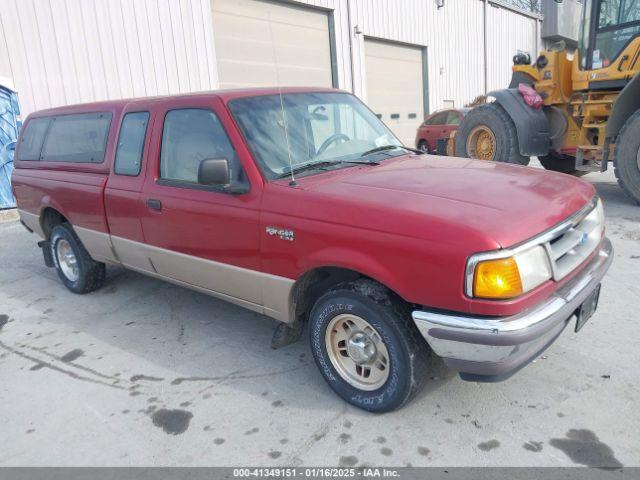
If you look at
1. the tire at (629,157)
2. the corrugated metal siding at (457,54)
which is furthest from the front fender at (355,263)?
the corrugated metal siding at (457,54)

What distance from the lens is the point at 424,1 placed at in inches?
733

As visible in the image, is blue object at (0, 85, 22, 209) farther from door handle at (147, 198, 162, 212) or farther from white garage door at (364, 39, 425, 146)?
white garage door at (364, 39, 425, 146)

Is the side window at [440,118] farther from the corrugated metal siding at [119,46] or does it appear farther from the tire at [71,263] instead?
the tire at [71,263]

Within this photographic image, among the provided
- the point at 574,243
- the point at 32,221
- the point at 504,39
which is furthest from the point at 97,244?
the point at 504,39

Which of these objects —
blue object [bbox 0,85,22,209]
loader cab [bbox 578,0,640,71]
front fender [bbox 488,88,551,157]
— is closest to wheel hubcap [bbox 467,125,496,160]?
front fender [bbox 488,88,551,157]

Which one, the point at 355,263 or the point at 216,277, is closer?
the point at 355,263

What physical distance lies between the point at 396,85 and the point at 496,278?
16659mm

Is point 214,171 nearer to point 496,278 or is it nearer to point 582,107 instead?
point 496,278

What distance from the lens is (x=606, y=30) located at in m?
7.71

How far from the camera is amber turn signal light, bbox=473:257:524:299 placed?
2.34 m

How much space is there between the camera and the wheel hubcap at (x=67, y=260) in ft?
17.7

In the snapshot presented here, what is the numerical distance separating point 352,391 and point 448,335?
2.74 ft

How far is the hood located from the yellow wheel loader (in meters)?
4.90

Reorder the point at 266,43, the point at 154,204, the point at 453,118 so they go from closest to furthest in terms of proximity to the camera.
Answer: the point at 154,204, the point at 266,43, the point at 453,118
